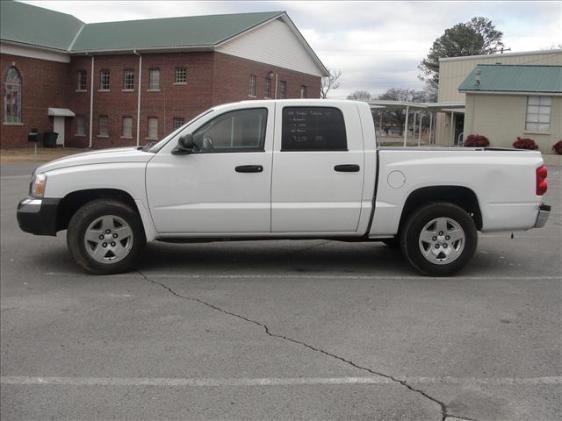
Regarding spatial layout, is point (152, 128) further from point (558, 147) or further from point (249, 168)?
point (249, 168)

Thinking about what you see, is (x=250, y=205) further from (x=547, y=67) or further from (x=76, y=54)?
(x=76, y=54)

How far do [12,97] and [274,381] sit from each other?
1808 inches

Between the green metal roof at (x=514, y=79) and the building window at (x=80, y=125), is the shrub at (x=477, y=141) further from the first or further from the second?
the building window at (x=80, y=125)

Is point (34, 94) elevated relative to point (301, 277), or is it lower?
elevated

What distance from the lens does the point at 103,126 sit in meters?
48.6

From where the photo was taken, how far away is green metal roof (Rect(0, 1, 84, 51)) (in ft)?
146

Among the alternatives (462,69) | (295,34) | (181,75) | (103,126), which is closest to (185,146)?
(462,69)

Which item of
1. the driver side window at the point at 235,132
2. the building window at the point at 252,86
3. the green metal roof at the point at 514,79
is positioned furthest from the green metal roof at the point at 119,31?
the driver side window at the point at 235,132

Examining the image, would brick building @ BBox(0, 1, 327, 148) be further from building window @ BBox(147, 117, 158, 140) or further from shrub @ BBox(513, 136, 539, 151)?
shrub @ BBox(513, 136, 539, 151)

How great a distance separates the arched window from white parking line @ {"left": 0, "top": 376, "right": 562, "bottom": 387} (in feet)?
147

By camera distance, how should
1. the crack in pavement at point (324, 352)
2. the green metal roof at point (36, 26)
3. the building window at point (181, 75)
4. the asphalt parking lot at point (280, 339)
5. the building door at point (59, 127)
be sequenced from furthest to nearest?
the building door at point (59, 127)
the green metal roof at point (36, 26)
the building window at point (181, 75)
the asphalt parking lot at point (280, 339)
the crack in pavement at point (324, 352)

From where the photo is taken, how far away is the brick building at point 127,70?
43.7m

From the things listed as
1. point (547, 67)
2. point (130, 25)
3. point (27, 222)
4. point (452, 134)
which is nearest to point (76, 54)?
point (130, 25)

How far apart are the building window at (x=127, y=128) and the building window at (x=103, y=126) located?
1569 millimetres
